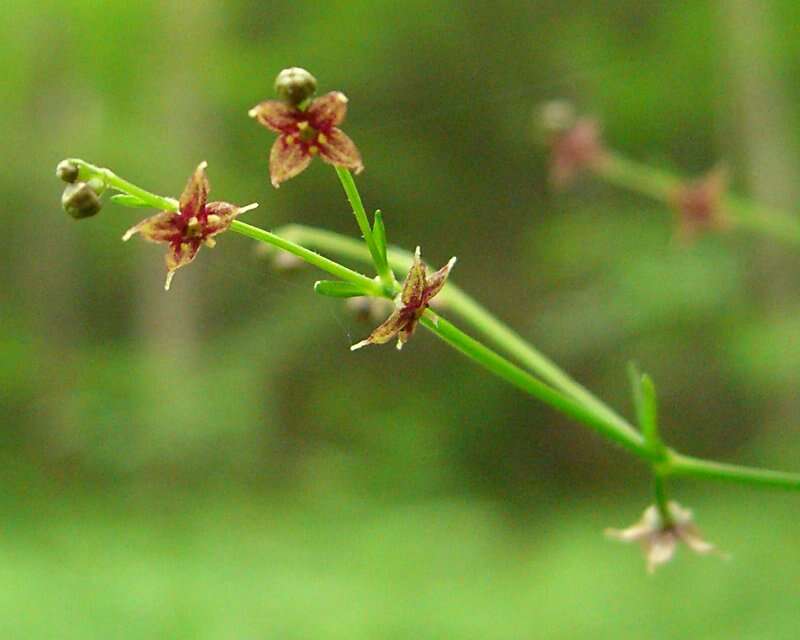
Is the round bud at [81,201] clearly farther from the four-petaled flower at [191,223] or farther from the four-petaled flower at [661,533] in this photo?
the four-petaled flower at [661,533]

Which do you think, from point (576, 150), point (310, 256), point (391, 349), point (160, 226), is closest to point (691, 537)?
point (310, 256)

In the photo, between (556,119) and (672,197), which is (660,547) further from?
(556,119)

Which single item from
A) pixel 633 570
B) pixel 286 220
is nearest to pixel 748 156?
pixel 633 570

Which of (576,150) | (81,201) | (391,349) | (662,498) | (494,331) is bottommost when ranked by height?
(81,201)

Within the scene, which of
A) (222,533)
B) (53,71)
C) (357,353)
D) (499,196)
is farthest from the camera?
(53,71)

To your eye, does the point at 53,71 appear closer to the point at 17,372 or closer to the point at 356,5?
the point at 17,372

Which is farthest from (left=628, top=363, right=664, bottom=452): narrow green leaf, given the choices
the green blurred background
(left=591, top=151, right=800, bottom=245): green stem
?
the green blurred background

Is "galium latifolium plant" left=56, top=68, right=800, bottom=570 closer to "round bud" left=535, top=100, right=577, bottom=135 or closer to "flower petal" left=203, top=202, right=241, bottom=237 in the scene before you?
"flower petal" left=203, top=202, right=241, bottom=237

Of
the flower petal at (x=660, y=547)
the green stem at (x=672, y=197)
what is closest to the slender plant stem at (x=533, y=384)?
the flower petal at (x=660, y=547)
